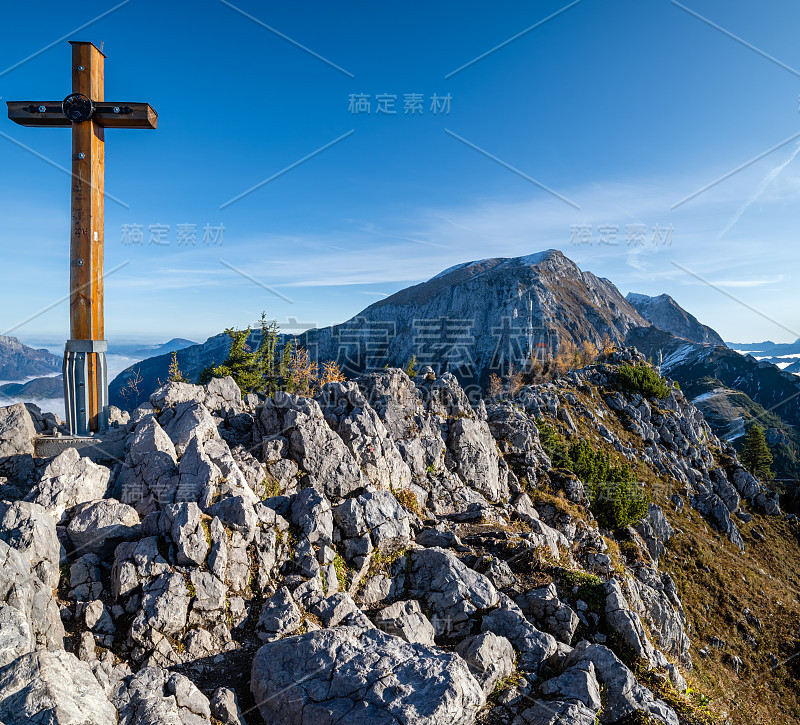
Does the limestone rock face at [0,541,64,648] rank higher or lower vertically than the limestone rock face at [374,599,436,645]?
higher

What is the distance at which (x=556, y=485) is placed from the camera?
2819cm

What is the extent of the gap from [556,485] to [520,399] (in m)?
21.4

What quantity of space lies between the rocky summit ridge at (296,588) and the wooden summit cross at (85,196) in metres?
1.72

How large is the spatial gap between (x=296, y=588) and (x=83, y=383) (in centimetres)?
987

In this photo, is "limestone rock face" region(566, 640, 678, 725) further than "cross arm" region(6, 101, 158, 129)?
No

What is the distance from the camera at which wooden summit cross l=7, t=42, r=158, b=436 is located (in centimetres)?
1417

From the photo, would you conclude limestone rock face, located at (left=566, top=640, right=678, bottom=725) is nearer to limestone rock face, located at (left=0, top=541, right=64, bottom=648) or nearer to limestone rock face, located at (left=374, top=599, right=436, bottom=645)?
limestone rock face, located at (left=374, top=599, right=436, bottom=645)

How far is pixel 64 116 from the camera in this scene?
14211 millimetres

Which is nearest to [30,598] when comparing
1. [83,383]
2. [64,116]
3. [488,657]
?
[83,383]

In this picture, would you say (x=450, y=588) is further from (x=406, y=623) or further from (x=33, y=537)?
(x=33, y=537)

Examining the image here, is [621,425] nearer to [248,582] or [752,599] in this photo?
[752,599]

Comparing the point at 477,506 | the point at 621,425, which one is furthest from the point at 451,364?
the point at 477,506

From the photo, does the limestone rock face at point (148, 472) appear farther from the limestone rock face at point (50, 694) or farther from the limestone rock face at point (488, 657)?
the limestone rock face at point (488, 657)

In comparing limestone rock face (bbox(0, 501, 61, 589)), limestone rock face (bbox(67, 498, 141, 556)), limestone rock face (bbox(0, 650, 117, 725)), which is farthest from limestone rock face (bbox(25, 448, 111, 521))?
limestone rock face (bbox(0, 650, 117, 725))
